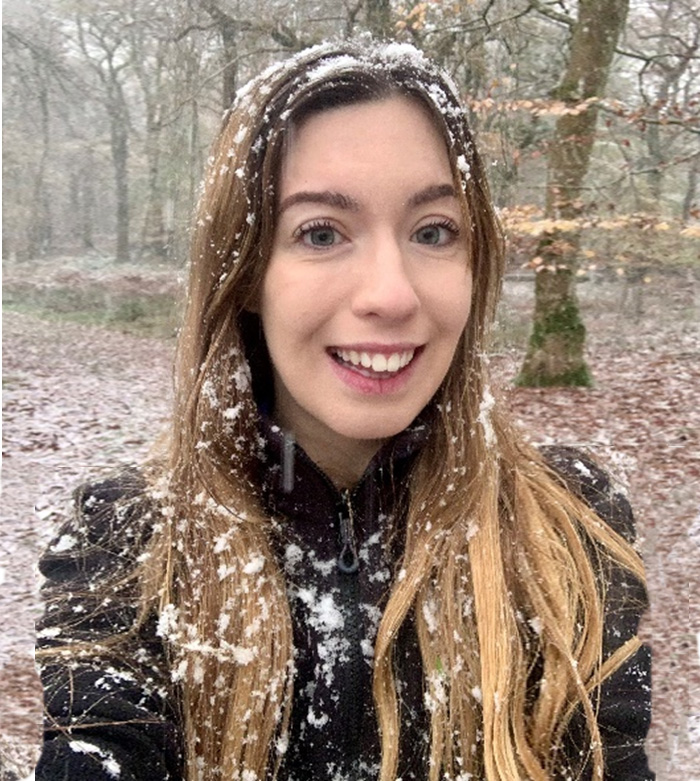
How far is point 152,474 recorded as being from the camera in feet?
3.72

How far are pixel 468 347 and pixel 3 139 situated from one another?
5.65 meters

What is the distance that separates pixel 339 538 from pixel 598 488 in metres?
0.43

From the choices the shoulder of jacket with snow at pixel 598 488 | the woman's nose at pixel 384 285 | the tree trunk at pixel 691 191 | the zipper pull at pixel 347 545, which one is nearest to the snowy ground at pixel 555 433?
the tree trunk at pixel 691 191

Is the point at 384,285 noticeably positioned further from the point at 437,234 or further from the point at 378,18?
the point at 378,18

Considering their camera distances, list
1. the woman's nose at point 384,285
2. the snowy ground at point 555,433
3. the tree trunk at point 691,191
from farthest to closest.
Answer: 1. the tree trunk at point 691,191
2. the snowy ground at point 555,433
3. the woman's nose at point 384,285

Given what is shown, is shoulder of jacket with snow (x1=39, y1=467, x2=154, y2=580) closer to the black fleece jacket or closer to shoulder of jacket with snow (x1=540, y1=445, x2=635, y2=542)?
the black fleece jacket

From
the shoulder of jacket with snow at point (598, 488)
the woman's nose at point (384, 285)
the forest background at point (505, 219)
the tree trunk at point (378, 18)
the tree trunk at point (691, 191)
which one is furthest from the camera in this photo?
the tree trunk at point (691, 191)

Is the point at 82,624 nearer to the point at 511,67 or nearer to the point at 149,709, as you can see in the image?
the point at 149,709

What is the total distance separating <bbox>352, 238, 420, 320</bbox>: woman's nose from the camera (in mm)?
913

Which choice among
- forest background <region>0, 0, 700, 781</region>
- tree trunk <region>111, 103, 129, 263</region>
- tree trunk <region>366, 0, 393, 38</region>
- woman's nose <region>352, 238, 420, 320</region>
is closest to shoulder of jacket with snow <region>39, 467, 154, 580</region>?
woman's nose <region>352, 238, 420, 320</region>

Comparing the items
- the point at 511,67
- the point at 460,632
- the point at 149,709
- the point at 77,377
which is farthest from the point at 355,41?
the point at 77,377

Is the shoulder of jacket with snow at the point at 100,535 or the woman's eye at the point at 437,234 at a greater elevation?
the woman's eye at the point at 437,234

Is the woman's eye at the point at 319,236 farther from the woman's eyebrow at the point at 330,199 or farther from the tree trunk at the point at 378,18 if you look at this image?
the tree trunk at the point at 378,18

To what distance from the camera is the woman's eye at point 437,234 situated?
977 mm
